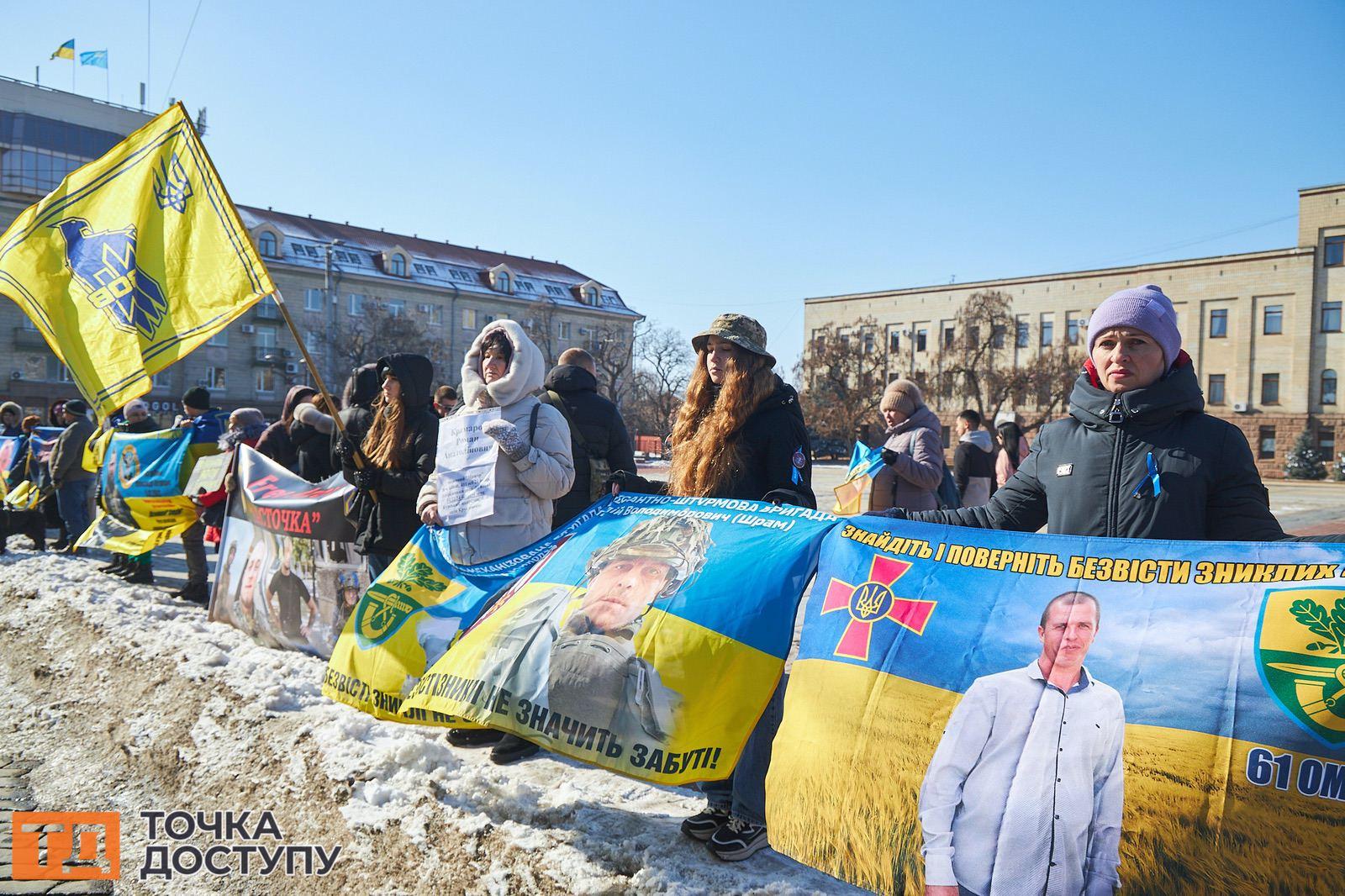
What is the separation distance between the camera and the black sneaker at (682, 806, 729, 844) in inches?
133

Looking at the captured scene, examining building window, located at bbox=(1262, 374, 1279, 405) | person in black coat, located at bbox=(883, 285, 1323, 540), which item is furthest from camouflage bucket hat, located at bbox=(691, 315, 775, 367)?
building window, located at bbox=(1262, 374, 1279, 405)

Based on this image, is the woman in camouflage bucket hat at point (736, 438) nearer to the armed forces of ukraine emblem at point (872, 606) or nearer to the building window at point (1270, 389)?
the armed forces of ukraine emblem at point (872, 606)

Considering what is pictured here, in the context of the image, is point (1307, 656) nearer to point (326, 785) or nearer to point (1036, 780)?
point (1036, 780)

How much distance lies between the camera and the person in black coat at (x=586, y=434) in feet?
17.1

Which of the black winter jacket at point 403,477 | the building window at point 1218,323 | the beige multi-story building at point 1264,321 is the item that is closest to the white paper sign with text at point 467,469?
the black winter jacket at point 403,477

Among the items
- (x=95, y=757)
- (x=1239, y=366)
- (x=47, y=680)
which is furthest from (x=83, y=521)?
(x=1239, y=366)

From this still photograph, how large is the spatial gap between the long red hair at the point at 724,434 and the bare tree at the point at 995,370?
49.5m

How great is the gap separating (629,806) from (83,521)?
435 inches

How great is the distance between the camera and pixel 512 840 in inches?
134

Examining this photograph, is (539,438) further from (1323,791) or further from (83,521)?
(83,521)

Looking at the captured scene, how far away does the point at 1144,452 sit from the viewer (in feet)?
8.54

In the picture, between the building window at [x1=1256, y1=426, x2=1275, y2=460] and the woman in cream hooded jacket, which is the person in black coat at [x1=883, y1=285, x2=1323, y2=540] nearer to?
the woman in cream hooded jacket

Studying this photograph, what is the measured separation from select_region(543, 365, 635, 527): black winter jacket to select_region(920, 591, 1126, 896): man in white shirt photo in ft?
10.3

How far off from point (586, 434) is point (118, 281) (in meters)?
2.93
